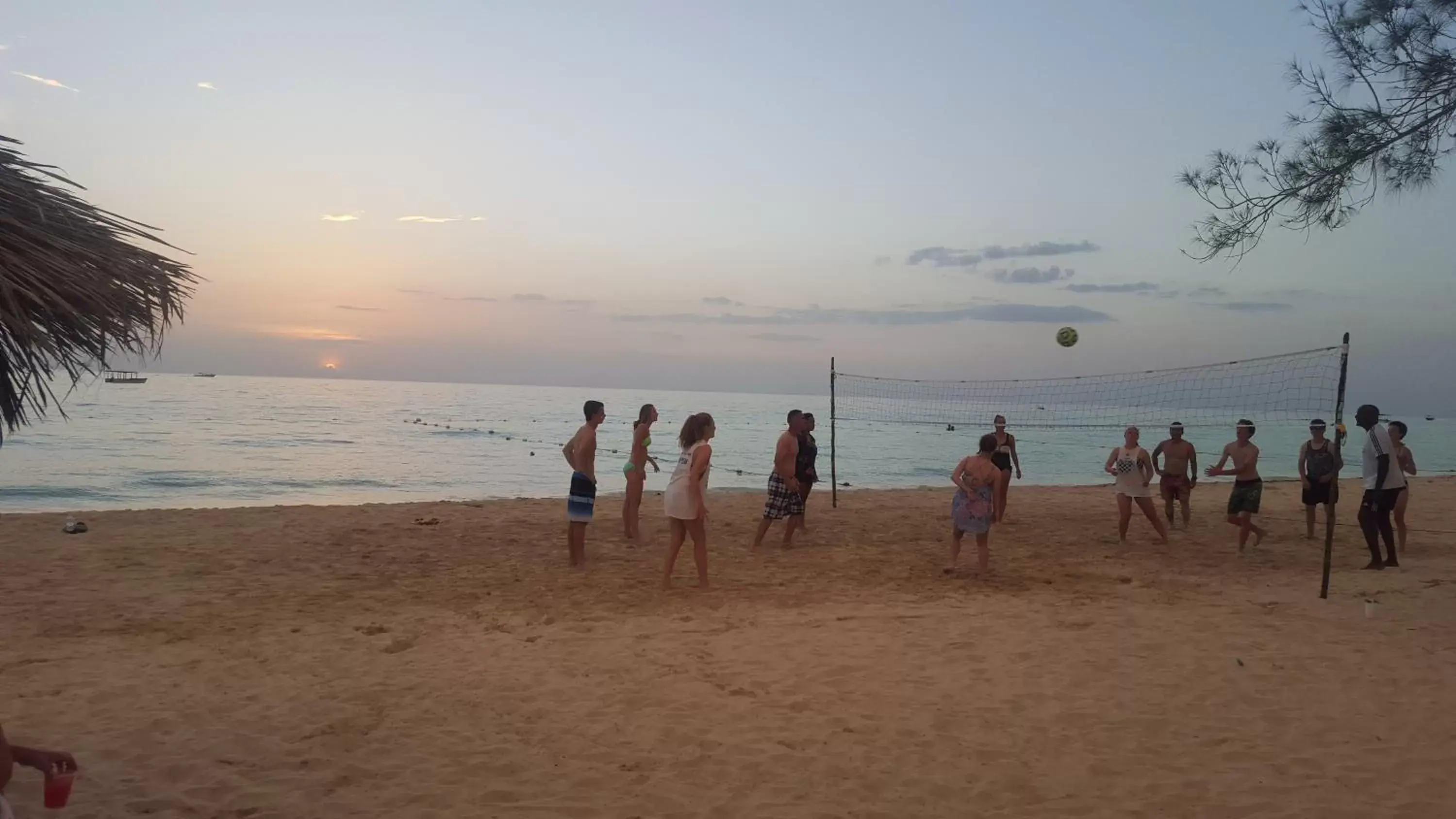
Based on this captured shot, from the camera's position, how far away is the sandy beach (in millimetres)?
3543

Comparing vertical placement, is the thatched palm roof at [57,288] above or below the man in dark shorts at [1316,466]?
above

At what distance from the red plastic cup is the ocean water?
7354mm

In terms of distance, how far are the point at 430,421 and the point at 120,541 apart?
145 ft

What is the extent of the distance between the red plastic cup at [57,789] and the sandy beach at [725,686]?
922 millimetres

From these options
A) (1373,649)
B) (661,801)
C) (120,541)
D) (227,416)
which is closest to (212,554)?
(120,541)

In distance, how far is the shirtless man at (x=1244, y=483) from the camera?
918 cm

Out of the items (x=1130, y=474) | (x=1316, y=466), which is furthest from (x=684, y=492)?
→ (x=1316, y=466)

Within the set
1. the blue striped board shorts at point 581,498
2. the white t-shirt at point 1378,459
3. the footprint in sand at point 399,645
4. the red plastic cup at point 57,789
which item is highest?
the white t-shirt at point 1378,459

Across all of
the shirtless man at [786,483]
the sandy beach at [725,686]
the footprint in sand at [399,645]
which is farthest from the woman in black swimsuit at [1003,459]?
the footprint in sand at [399,645]

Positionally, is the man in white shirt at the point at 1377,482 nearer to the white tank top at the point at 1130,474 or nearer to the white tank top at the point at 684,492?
the white tank top at the point at 1130,474

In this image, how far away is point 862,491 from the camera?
56.9ft

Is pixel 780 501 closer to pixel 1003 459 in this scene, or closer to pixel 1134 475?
pixel 1003 459

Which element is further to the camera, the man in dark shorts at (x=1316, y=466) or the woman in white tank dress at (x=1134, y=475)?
the woman in white tank dress at (x=1134, y=475)

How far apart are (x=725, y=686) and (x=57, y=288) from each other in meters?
3.38
